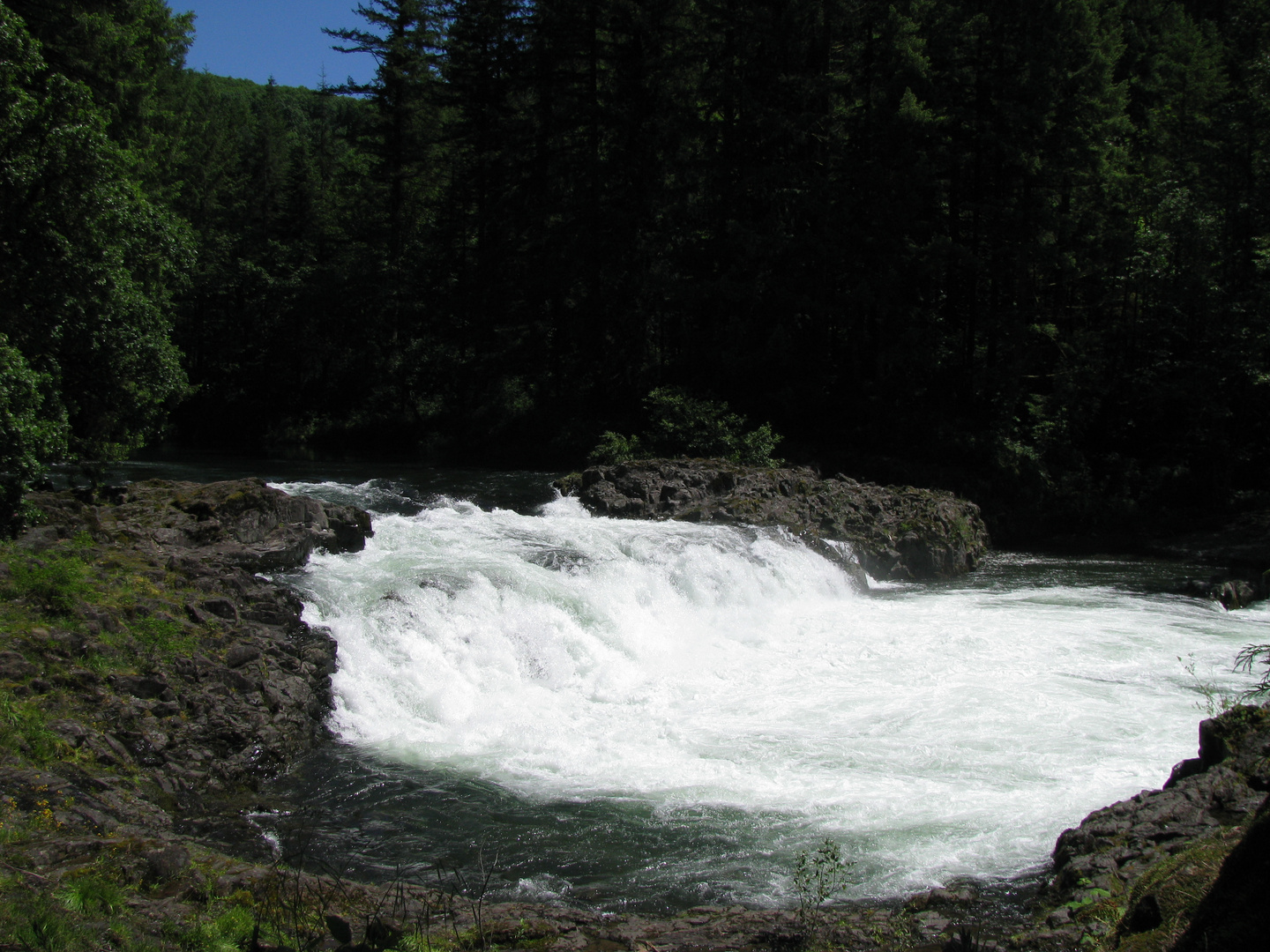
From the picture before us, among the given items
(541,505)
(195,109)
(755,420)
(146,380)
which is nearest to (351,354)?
(755,420)

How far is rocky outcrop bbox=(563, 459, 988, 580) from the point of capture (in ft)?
56.0

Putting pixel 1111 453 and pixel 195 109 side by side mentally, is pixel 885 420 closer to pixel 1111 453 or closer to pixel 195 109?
pixel 1111 453

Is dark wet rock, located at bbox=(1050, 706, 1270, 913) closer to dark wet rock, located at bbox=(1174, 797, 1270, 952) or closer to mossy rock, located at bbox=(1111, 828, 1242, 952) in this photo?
mossy rock, located at bbox=(1111, 828, 1242, 952)

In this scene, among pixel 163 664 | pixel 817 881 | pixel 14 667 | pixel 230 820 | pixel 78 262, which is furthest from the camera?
pixel 78 262

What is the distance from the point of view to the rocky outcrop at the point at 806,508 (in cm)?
1708

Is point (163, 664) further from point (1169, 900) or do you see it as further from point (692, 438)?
point (692, 438)

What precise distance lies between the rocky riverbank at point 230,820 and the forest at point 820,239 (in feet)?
24.1

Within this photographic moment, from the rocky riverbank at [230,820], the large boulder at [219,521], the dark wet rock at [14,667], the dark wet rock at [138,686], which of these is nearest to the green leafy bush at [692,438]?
the large boulder at [219,521]

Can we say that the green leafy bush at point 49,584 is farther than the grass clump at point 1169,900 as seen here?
Yes

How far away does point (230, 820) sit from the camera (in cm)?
688

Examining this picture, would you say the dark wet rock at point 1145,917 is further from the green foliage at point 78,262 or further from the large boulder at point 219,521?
the green foliage at point 78,262

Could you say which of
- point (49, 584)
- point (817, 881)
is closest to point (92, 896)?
point (817, 881)

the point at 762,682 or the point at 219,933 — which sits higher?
the point at 219,933

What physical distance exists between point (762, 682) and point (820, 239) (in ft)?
57.8
